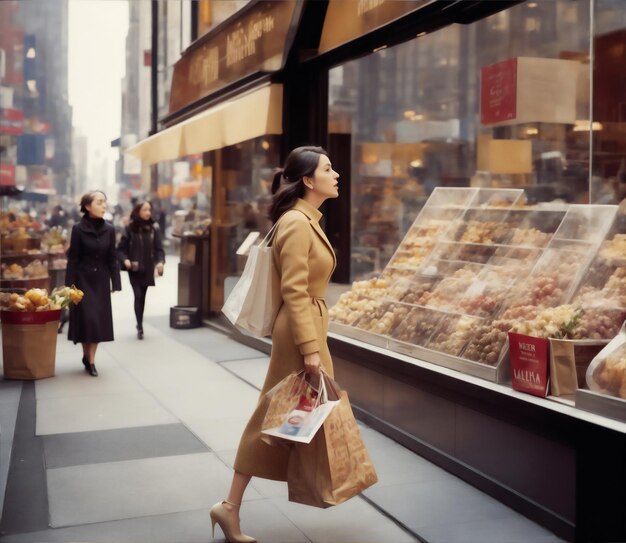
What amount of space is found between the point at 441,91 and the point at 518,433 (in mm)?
6484

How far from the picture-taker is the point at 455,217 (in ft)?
25.2

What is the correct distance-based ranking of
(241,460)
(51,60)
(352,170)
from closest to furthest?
(241,460)
(352,170)
(51,60)

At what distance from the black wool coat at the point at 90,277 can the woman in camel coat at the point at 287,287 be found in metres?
5.10

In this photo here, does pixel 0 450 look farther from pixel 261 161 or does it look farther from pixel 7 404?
pixel 261 161

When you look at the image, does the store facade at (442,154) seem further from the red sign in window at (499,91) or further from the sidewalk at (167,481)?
the sidewalk at (167,481)

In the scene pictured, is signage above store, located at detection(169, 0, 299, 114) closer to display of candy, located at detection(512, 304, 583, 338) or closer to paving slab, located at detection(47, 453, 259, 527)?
display of candy, located at detection(512, 304, 583, 338)

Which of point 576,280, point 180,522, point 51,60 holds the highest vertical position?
point 51,60

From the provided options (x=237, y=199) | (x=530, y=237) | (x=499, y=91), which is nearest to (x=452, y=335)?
(x=530, y=237)

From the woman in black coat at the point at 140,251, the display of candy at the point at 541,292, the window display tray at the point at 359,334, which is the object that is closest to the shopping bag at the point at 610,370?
the display of candy at the point at 541,292

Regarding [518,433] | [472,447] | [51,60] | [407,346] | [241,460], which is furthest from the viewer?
[51,60]

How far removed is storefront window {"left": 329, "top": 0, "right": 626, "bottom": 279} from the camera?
24.4 ft

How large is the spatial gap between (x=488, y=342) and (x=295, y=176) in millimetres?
2088

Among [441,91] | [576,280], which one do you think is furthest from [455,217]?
[441,91]

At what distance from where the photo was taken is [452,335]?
253 inches
